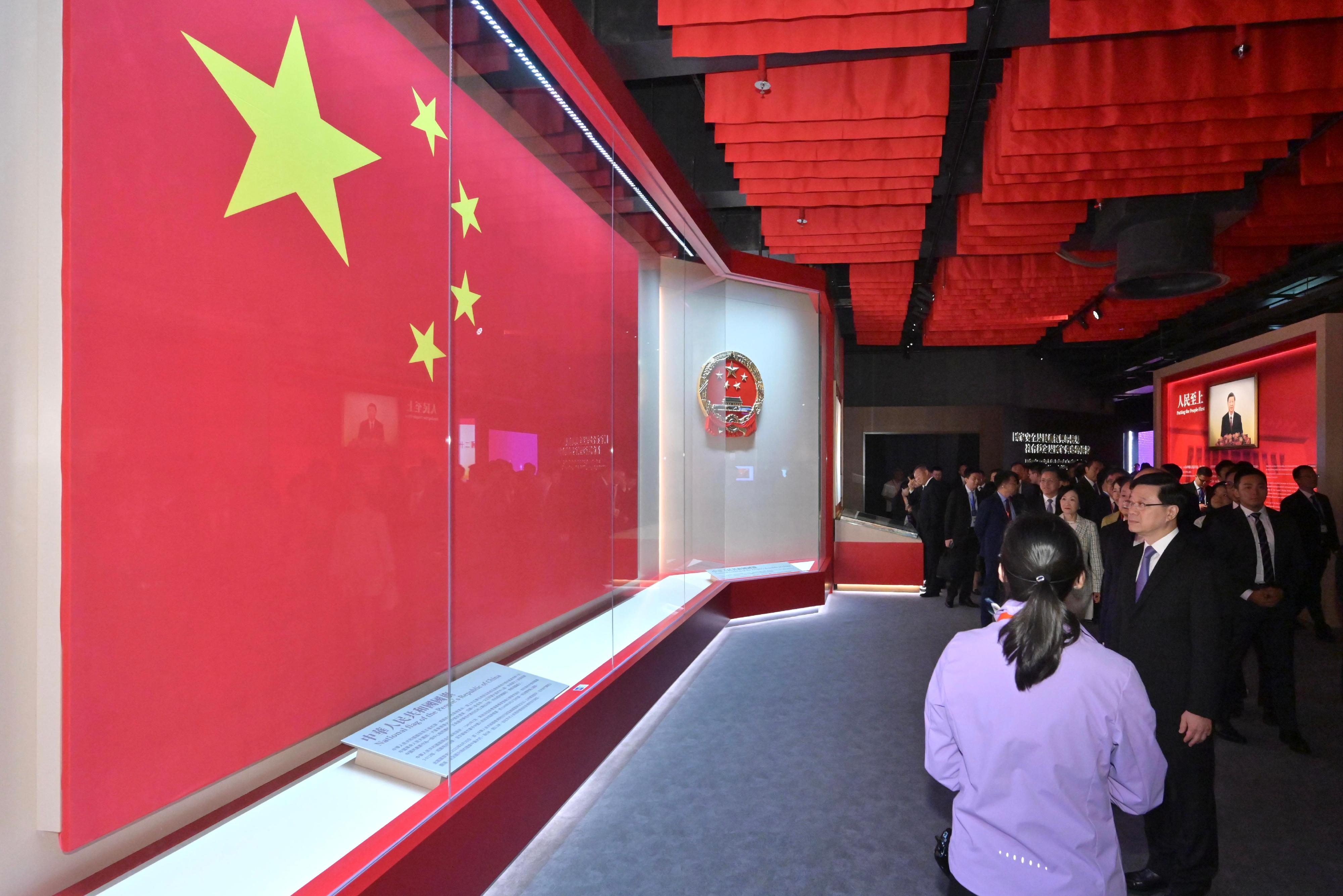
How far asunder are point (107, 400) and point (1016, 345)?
15338mm

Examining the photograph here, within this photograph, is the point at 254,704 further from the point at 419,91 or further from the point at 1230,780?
the point at 1230,780

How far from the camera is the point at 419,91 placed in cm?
247

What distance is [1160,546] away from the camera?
2.32 m

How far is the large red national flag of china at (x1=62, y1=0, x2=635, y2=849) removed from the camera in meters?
1.47

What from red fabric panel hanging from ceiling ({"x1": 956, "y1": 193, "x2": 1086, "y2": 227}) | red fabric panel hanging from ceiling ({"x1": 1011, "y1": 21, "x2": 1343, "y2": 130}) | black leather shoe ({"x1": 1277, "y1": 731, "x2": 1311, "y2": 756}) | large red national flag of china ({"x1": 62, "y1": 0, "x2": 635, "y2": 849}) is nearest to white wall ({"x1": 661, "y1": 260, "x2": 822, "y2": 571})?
red fabric panel hanging from ceiling ({"x1": 956, "y1": 193, "x2": 1086, "y2": 227})

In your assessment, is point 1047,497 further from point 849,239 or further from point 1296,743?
point 849,239

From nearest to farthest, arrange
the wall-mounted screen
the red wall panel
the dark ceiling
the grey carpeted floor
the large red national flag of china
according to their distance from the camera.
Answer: the large red national flag of china → the grey carpeted floor → the dark ceiling → the red wall panel → the wall-mounted screen

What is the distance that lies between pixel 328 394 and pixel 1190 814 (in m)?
2.97

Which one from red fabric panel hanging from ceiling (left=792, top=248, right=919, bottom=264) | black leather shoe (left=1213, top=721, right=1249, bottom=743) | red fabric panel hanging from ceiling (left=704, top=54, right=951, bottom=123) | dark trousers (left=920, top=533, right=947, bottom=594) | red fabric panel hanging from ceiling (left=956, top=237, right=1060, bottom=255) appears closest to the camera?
black leather shoe (left=1213, top=721, right=1249, bottom=743)

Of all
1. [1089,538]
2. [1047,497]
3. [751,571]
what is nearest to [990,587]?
[1089,538]

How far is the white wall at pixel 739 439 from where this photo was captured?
17.6 ft

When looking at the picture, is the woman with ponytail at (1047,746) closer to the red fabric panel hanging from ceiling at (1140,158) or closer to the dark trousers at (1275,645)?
the dark trousers at (1275,645)

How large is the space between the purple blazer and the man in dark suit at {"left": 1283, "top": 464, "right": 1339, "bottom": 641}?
5.51m

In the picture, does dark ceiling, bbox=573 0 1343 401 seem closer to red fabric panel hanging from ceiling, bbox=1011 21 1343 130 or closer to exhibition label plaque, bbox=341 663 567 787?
red fabric panel hanging from ceiling, bbox=1011 21 1343 130
